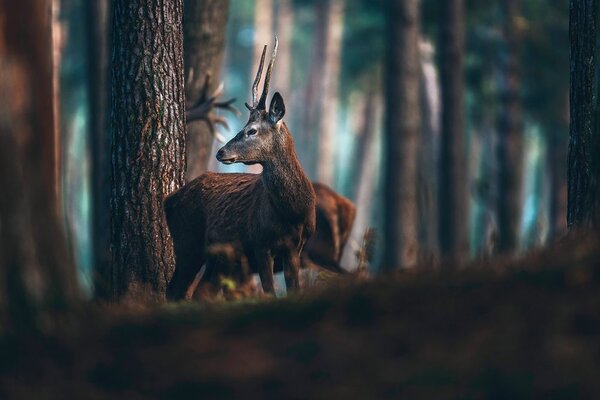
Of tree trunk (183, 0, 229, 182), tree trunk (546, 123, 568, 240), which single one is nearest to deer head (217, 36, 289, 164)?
tree trunk (183, 0, 229, 182)

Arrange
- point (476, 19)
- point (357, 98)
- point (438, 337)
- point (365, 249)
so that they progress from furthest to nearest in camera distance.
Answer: point (357, 98) → point (476, 19) → point (365, 249) → point (438, 337)

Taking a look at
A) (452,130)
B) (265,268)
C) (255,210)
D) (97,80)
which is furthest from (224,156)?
(452,130)

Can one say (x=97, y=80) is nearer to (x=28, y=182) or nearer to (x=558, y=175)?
(x=28, y=182)

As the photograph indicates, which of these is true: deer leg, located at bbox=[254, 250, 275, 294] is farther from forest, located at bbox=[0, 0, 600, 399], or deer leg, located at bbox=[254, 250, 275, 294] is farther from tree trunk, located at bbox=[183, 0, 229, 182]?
tree trunk, located at bbox=[183, 0, 229, 182]

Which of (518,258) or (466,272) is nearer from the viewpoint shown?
(466,272)

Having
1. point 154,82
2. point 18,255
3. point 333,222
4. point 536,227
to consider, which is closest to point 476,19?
point 333,222

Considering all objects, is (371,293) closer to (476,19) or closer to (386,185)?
(386,185)

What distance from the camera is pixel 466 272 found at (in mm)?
6020

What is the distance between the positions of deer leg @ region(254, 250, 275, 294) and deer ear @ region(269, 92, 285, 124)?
1.53 meters

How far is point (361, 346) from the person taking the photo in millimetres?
5078

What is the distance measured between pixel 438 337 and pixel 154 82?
6023 millimetres

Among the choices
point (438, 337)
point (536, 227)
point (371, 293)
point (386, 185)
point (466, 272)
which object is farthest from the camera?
point (386, 185)

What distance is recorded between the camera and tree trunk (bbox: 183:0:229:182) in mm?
14836

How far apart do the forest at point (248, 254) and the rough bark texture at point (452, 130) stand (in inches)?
2.0
